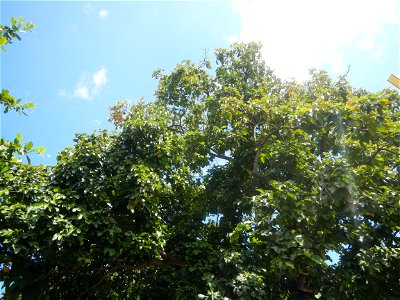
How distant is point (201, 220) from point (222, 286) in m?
2.61

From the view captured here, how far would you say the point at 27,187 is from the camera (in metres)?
6.52

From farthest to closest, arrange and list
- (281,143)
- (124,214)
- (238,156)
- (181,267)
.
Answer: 1. (238,156)
2. (281,143)
3. (181,267)
4. (124,214)

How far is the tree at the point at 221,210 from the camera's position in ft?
19.8

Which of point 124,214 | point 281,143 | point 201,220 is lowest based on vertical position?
point 124,214

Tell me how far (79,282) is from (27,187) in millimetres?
2869

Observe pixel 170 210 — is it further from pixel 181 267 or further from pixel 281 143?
pixel 281 143

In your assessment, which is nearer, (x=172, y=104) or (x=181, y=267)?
(x=181, y=267)

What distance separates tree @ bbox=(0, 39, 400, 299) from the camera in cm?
603

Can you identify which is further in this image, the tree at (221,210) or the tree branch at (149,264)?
the tree branch at (149,264)

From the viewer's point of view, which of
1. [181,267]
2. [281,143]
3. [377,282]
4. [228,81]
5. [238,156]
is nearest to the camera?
[377,282]

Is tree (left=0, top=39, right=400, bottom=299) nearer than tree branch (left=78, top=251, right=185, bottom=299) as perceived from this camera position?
Yes

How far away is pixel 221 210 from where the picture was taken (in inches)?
354

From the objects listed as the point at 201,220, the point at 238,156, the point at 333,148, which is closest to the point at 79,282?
the point at 201,220

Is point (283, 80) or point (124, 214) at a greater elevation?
point (283, 80)
